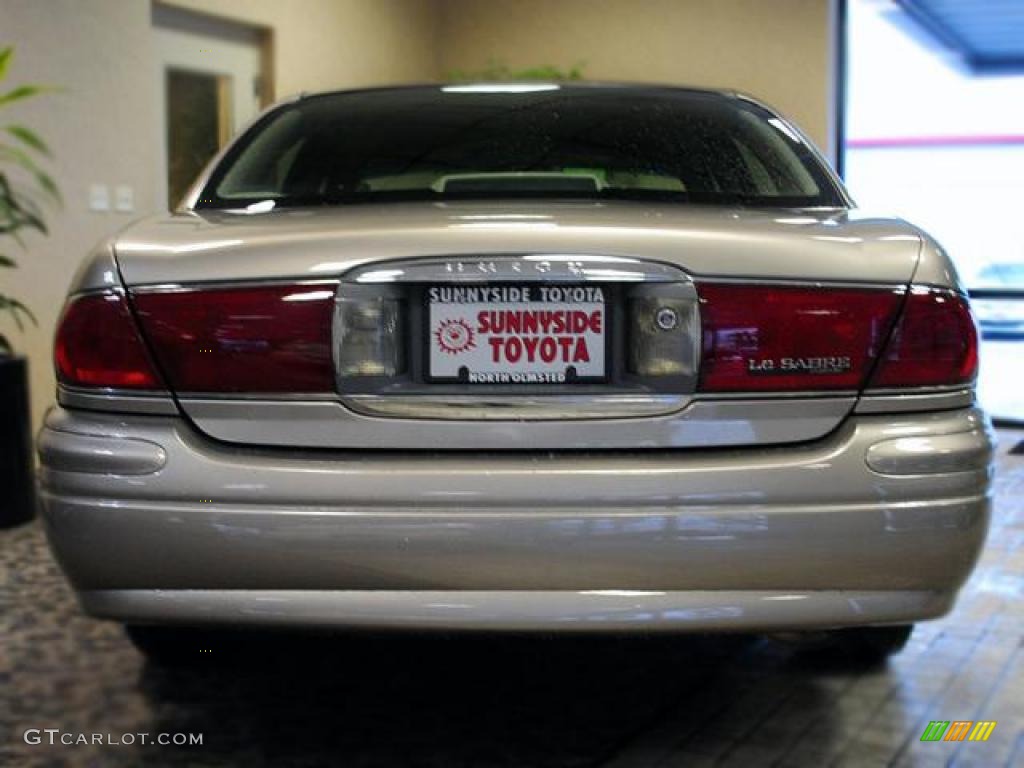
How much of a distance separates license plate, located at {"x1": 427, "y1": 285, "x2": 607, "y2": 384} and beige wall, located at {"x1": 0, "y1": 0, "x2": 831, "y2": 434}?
3.52 metres

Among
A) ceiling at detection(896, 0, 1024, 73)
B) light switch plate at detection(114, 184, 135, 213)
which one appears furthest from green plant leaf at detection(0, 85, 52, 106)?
ceiling at detection(896, 0, 1024, 73)

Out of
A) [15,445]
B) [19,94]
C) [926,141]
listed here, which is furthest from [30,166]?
[926,141]

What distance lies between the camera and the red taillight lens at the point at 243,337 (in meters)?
1.71

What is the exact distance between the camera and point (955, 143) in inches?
297

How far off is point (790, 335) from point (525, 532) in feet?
1.45

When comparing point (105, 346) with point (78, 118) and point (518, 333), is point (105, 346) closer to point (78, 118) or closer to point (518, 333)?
point (518, 333)

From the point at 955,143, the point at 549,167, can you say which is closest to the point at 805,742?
the point at 549,167

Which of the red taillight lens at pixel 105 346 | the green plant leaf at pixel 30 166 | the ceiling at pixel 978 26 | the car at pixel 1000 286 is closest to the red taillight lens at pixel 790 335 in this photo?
the red taillight lens at pixel 105 346

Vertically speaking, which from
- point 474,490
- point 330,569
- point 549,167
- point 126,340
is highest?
point 549,167

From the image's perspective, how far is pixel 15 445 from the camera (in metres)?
4.14

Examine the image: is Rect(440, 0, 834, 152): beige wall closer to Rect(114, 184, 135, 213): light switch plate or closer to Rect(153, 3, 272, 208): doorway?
Rect(153, 3, 272, 208): doorway

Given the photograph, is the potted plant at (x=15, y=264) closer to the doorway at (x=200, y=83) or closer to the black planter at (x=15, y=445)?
the black planter at (x=15, y=445)

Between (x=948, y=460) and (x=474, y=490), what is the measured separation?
637 mm

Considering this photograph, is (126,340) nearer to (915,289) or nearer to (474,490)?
(474,490)
